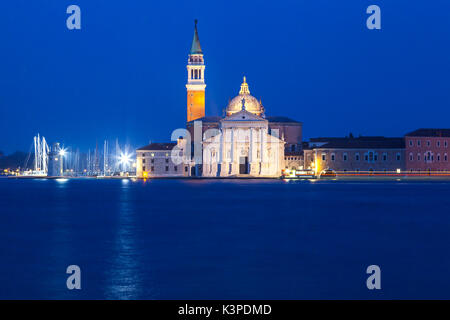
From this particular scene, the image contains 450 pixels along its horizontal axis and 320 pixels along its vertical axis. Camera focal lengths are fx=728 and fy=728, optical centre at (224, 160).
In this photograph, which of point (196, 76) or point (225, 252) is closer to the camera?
point (225, 252)

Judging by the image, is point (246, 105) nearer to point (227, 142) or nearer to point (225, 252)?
point (227, 142)

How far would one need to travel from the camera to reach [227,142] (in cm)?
8225

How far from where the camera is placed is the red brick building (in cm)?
7969

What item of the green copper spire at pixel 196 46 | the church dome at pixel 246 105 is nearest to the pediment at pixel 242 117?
the church dome at pixel 246 105

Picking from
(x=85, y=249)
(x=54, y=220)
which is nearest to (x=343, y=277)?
(x=85, y=249)

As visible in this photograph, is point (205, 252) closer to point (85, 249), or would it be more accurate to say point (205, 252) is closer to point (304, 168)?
point (85, 249)

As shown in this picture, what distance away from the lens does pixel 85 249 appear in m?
18.6

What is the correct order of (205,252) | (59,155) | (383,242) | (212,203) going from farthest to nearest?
(59,155) < (212,203) < (383,242) < (205,252)

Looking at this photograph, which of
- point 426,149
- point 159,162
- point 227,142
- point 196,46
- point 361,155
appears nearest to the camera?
point 426,149

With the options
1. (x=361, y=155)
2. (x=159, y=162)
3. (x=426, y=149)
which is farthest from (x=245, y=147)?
(x=426, y=149)

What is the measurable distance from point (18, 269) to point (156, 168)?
2887 inches

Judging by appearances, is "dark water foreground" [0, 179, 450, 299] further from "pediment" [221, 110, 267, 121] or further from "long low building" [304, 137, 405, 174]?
"pediment" [221, 110, 267, 121]

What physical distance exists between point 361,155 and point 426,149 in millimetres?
7089

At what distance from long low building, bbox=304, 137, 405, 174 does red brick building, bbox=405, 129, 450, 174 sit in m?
0.93
